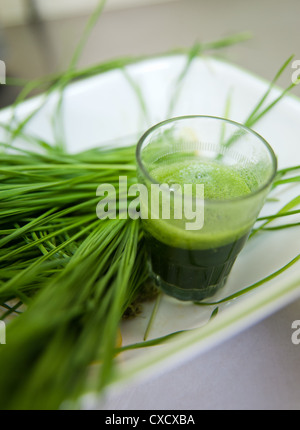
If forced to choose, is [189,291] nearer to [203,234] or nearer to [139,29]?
[203,234]

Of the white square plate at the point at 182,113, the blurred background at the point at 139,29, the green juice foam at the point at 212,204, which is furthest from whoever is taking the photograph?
the blurred background at the point at 139,29

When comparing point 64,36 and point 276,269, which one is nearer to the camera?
point 276,269

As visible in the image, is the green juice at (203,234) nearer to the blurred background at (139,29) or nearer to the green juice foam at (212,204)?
the green juice foam at (212,204)

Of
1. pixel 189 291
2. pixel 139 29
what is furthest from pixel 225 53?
pixel 189 291

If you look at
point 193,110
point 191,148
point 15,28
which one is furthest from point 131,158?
point 15,28

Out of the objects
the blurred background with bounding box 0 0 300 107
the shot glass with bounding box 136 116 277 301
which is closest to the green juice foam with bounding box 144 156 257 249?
the shot glass with bounding box 136 116 277 301

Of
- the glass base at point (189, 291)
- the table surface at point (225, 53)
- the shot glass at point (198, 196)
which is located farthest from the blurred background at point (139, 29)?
the glass base at point (189, 291)
